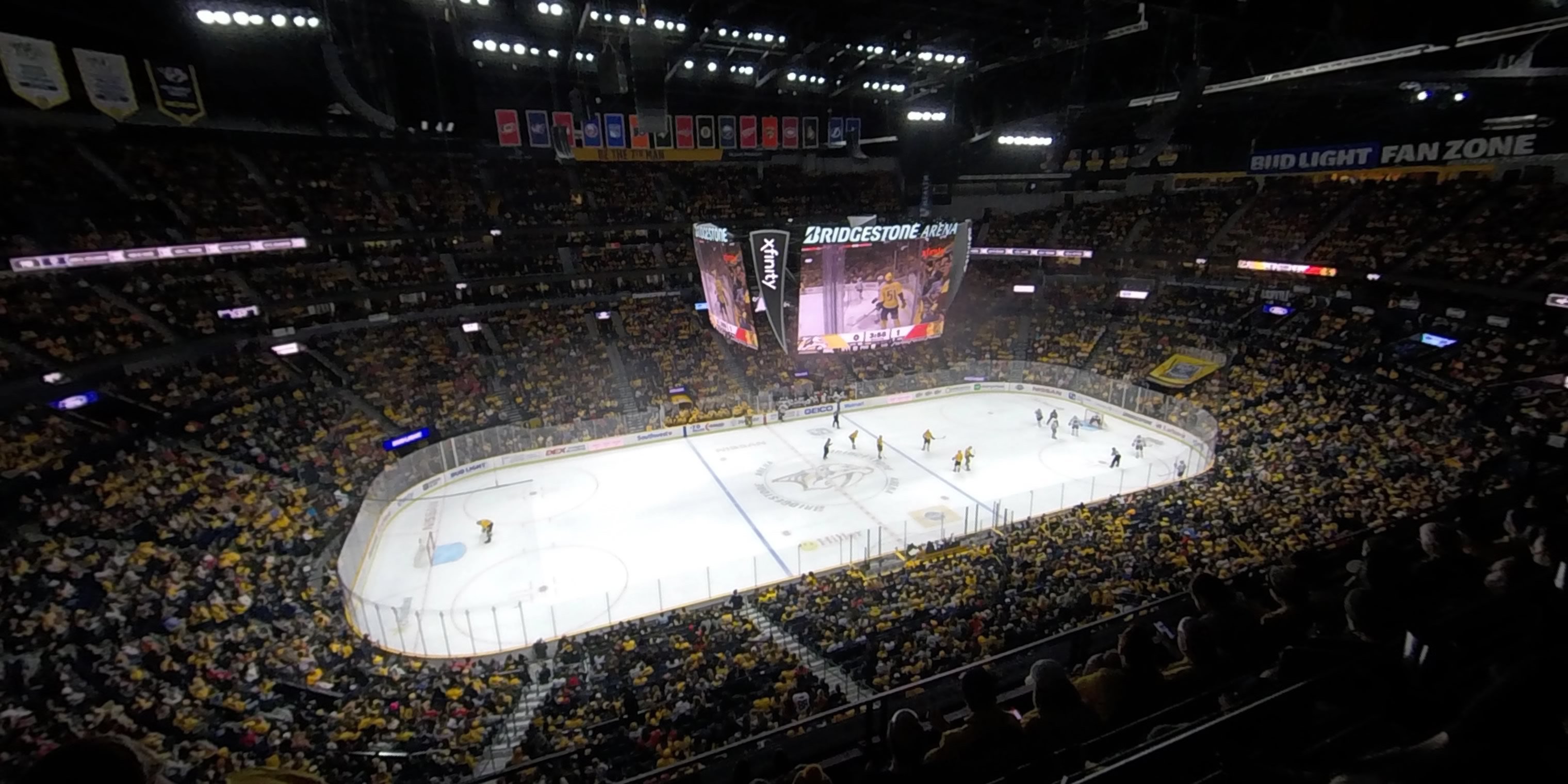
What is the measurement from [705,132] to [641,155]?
3918 millimetres

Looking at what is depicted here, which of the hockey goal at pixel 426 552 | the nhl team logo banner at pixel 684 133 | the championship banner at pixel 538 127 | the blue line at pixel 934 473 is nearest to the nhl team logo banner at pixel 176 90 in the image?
the championship banner at pixel 538 127

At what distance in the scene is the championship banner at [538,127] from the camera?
3534 cm

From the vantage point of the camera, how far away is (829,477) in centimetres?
2586

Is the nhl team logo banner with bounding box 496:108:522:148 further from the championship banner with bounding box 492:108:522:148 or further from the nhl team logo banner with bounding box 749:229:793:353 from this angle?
the nhl team logo banner with bounding box 749:229:793:353

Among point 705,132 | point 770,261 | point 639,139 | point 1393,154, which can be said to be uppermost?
point 705,132

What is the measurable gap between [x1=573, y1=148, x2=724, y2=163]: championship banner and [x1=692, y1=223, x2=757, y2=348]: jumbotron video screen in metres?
17.1

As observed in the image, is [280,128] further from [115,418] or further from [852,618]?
[852,618]

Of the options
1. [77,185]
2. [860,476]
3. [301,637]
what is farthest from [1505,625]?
[77,185]

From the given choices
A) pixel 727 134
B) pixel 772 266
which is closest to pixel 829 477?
pixel 772 266

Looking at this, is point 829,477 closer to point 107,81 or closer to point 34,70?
point 107,81

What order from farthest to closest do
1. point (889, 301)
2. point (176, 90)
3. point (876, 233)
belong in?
point (176, 90) → point (889, 301) → point (876, 233)

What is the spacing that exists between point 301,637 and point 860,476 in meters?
17.6

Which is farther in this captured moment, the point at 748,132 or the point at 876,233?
the point at 748,132

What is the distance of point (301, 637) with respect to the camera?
1437 cm
